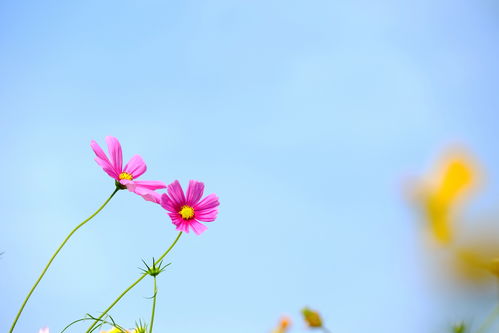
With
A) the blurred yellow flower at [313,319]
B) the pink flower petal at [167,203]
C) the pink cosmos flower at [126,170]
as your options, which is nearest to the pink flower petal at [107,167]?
the pink cosmos flower at [126,170]

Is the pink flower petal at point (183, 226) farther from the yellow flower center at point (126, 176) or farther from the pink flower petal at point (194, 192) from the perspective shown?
the yellow flower center at point (126, 176)

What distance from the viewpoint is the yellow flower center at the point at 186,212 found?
1.41 m

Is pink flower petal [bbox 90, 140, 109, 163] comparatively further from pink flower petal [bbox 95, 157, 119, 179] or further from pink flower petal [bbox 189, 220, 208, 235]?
pink flower petal [bbox 189, 220, 208, 235]

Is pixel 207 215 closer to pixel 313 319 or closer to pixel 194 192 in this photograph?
pixel 194 192

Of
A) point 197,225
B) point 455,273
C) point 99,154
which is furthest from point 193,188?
point 455,273

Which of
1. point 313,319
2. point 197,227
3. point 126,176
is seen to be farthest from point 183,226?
point 313,319

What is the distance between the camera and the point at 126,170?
142 centimetres

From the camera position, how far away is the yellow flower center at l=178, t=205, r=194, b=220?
141 centimetres

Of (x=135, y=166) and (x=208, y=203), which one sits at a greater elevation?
(x=135, y=166)

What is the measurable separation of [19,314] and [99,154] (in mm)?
376

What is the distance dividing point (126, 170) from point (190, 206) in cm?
17

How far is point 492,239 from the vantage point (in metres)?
1.41

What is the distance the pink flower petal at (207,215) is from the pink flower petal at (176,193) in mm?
48

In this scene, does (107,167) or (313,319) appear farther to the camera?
(107,167)
